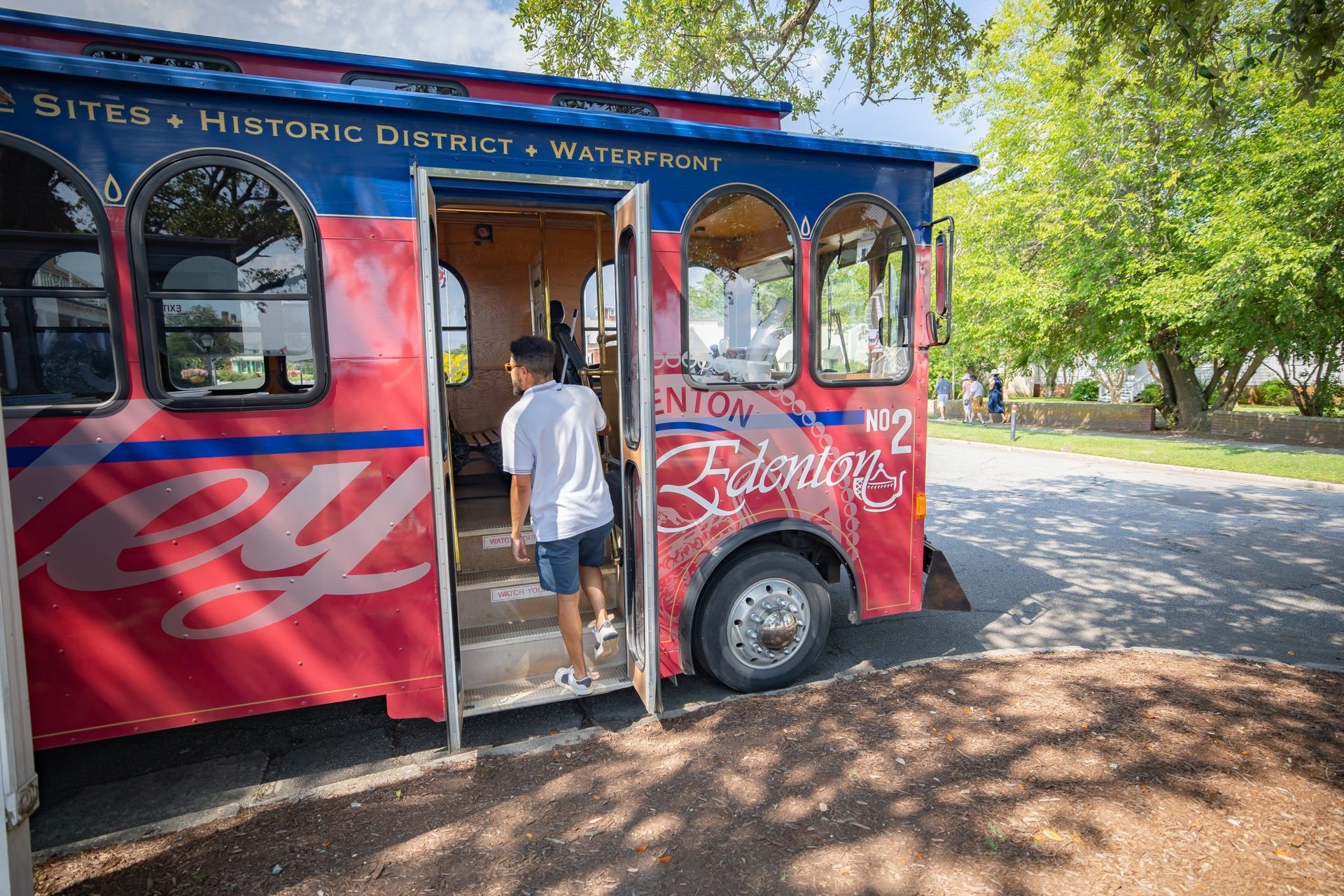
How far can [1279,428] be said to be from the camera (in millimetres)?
15219

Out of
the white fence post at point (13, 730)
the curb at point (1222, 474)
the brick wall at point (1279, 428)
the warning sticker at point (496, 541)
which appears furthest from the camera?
the brick wall at point (1279, 428)

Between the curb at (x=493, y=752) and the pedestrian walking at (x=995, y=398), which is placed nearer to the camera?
the curb at (x=493, y=752)

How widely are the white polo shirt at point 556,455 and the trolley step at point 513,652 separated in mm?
662

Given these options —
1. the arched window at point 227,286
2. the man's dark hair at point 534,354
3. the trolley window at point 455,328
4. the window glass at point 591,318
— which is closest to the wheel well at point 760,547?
the man's dark hair at point 534,354

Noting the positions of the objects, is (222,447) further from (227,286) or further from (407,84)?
(407,84)

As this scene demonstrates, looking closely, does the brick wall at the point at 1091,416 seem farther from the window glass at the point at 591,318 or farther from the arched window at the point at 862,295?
the arched window at the point at 862,295

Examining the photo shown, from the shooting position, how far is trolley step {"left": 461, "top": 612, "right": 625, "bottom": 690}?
3730 mm

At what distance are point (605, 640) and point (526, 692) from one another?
50cm

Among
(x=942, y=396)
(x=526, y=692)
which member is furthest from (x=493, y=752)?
(x=942, y=396)

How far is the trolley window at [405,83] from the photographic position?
3.83m

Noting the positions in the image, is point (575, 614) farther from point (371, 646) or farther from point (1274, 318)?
point (1274, 318)

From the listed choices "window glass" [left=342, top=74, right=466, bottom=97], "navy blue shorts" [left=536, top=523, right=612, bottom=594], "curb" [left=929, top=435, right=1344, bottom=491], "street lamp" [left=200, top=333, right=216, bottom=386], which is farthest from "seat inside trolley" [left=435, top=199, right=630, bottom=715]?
"curb" [left=929, top=435, right=1344, bottom=491]

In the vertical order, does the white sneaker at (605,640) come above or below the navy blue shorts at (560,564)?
below

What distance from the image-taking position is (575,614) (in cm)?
370
